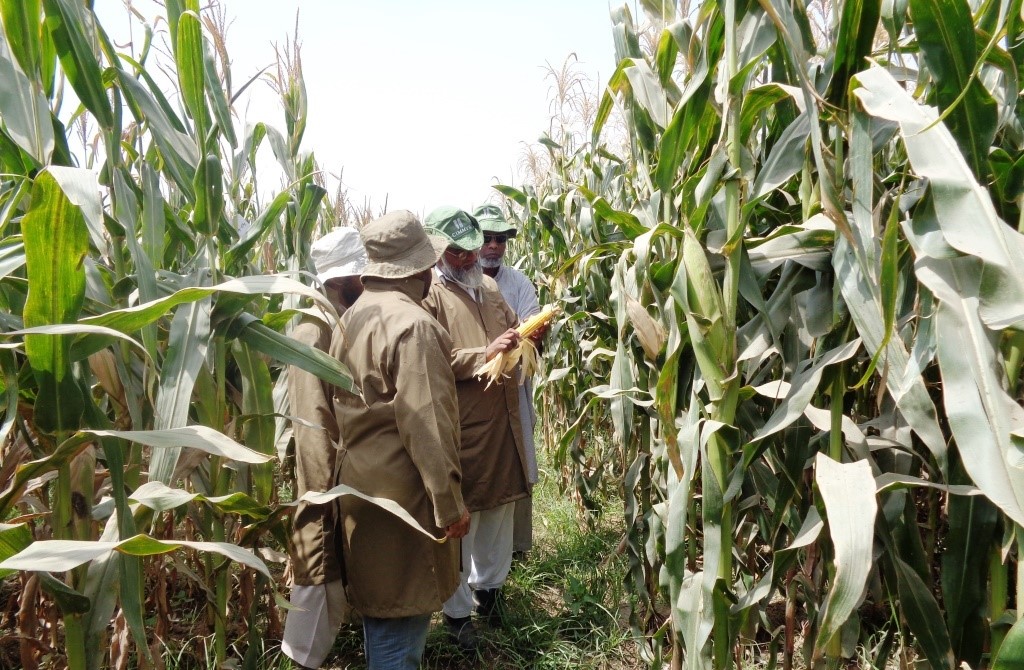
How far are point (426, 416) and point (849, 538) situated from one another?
1392 millimetres

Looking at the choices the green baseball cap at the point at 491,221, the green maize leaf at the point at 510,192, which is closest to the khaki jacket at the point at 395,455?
the green baseball cap at the point at 491,221

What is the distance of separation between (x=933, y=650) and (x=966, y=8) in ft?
3.88

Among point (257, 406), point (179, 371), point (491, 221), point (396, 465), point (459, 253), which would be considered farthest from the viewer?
point (491, 221)

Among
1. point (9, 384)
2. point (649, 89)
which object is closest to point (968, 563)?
point (649, 89)

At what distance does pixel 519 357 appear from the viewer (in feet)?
10.9

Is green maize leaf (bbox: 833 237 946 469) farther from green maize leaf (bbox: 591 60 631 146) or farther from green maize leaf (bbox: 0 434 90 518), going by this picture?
green maize leaf (bbox: 0 434 90 518)

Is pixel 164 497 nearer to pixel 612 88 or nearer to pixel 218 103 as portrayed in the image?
pixel 218 103

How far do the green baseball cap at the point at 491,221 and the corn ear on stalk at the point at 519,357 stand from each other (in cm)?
119

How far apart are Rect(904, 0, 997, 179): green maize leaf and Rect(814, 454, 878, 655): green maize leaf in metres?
0.63

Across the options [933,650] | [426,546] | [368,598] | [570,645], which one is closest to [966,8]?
[933,650]

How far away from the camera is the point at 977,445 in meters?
1.11

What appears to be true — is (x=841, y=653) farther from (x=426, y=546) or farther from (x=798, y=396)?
(x=426, y=546)

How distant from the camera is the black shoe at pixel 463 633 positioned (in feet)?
10.4

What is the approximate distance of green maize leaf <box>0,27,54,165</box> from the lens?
5.25 feet
